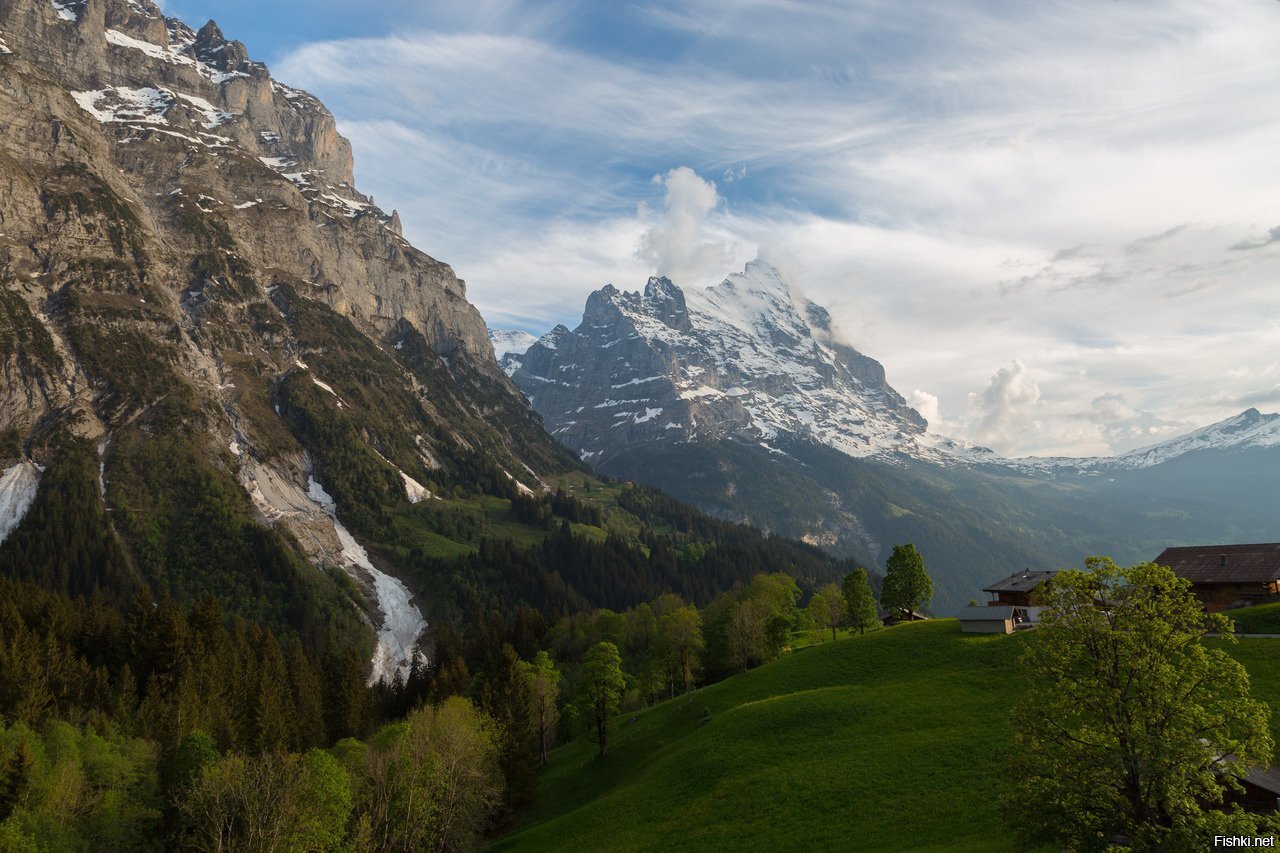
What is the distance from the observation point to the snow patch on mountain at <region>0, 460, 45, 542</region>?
16985cm

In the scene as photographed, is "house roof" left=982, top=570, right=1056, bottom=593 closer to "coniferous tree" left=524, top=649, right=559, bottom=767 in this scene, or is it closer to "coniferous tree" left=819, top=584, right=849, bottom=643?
"coniferous tree" left=819, top=584, right=849, bottom=643

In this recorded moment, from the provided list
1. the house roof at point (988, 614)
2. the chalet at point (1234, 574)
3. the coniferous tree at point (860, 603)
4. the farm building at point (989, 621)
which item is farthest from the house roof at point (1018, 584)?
the farm building at point (989, 621)

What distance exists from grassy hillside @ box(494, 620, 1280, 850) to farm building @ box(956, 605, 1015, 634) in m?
1.56

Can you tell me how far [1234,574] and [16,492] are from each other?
235453 millimetres

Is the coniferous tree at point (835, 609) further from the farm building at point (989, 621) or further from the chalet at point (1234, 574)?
the chalet at point (1234, 574)

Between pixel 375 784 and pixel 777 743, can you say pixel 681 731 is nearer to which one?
pixel 777 743

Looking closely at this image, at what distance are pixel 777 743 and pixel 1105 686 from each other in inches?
1429

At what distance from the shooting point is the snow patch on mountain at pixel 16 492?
16985 centimetres

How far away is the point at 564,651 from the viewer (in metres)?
132

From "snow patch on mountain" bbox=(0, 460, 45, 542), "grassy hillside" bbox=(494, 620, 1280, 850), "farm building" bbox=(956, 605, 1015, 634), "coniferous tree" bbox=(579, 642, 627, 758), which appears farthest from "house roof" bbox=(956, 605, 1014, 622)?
"snow patch on mountain" bbox=(0, 460, 45, 542)

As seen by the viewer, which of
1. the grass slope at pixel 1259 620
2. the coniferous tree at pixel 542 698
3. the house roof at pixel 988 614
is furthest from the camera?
the coniferous tree at pixel 542 698

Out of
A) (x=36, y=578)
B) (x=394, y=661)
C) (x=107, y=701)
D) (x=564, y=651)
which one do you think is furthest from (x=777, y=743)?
(x=36, y=578)

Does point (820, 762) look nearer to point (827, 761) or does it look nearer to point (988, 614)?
point (827, 761)

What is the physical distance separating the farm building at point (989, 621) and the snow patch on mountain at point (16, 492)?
199m
